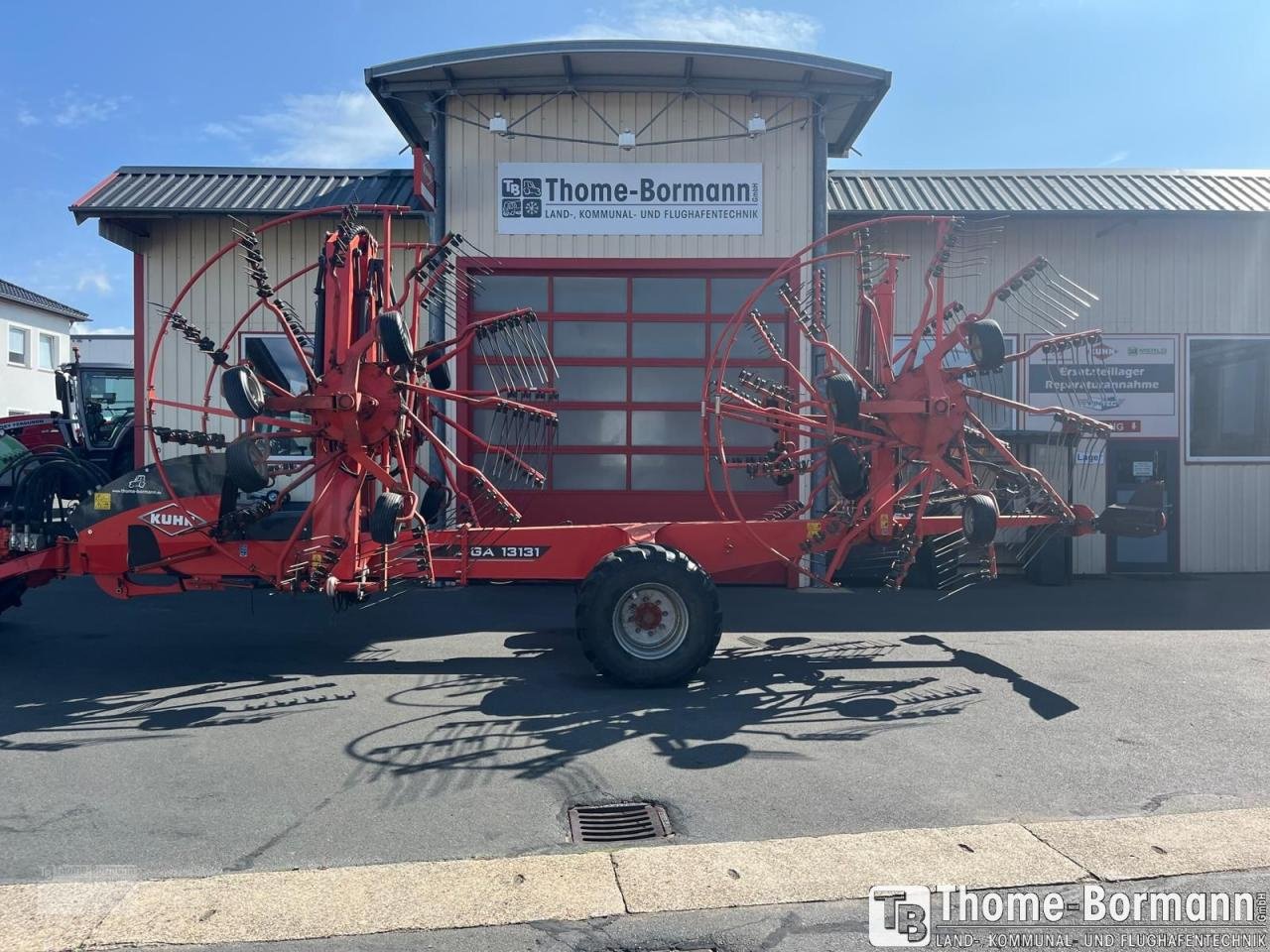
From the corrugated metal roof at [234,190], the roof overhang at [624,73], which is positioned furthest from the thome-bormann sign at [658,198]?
the corrugated metal roof at [234,190]

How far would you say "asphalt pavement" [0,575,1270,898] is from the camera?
4504 mm

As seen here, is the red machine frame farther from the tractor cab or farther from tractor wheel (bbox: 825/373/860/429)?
the tractor cab

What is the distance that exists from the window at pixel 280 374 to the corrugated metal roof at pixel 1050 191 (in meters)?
6.63

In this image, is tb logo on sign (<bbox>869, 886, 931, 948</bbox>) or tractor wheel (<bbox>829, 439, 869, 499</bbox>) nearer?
tb logo on sign (<bbox>869, 886, 931, 948</bbox>)

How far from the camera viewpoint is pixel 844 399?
23.1ft

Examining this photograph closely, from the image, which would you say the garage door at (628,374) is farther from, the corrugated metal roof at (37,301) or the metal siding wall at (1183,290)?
the corrugated metal roof at (37,301)

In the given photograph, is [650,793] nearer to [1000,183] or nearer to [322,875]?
[322,875]

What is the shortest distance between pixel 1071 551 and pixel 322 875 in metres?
10.8

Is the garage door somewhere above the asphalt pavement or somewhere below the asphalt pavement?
Answer: above

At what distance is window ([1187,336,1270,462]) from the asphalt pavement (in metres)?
4.21

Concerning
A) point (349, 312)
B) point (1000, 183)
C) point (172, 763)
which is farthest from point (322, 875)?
point (1000, 183)

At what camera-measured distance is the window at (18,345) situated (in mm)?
33406

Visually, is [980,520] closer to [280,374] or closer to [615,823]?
[615,823]

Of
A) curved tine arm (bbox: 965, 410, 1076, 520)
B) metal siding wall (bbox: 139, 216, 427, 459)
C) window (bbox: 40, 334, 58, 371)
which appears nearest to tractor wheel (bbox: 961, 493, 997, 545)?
curved tine arm (bbox: 965, 410, 1076, 520)
